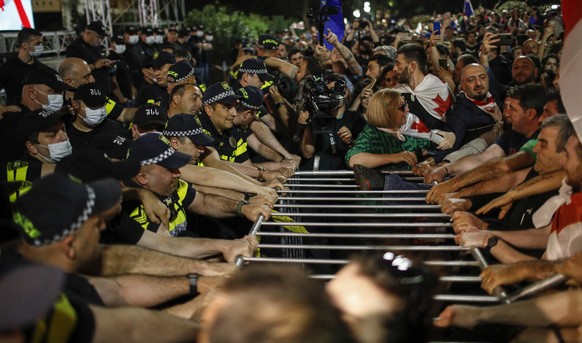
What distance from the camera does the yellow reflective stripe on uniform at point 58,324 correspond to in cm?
171

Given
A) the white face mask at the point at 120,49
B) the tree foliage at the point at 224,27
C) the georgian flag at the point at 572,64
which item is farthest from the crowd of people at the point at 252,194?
the tree foliage at the point at 224,27

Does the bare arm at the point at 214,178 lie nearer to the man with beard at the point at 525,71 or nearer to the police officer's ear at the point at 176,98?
the police officer's ear at the point at 176,98

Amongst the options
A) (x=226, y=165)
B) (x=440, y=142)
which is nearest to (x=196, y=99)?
(x=226, y=165)

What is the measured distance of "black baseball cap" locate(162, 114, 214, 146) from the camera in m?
4.45

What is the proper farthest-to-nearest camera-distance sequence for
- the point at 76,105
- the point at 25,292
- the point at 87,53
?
the point at 87,53, the point at 76,105, the point at 25,292

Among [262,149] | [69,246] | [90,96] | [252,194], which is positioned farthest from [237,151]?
[69,246]

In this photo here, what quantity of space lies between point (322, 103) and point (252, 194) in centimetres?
144

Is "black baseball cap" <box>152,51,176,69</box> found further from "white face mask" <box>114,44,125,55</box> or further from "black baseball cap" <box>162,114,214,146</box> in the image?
"white face mask" <box>114,44,125,55</box>

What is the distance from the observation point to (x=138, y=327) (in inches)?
86.2

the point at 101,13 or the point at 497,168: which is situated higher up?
the point at 101,13

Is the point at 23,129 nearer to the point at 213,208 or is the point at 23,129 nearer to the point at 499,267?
the point at 213,208

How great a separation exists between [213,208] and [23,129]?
1.44 m

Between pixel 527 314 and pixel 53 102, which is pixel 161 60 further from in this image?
pixel 527 314

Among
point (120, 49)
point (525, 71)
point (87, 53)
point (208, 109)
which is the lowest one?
point (208, 109)
